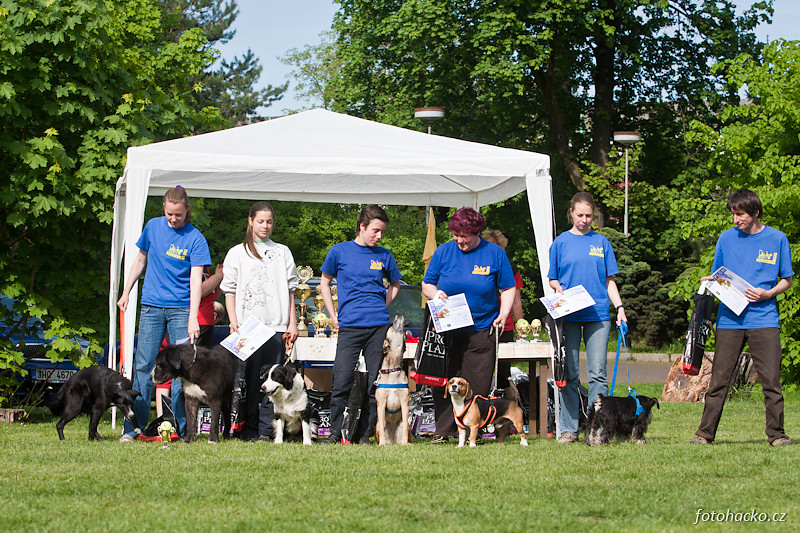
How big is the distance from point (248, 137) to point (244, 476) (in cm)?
397

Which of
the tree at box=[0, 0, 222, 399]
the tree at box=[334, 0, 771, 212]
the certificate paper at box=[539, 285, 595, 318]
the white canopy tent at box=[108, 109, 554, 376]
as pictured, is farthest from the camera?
the tree at box=[334, 0, 771, 212]

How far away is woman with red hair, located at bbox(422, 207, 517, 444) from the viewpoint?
6.93m

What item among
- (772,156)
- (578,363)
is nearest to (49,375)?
(578,363)

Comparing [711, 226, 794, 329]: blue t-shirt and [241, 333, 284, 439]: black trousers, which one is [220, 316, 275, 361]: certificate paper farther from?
[711, 226, 794, 329]: blue t-shirt

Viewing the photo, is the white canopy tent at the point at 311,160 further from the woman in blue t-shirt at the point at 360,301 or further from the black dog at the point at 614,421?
the black dog at the point at 614,421

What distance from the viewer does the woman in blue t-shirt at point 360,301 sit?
6.98 meters

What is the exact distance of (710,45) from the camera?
2353cm

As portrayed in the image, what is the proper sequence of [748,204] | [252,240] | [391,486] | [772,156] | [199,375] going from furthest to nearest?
[772,156] < [252,240] < [199,375] < [748,204] < [391,486]

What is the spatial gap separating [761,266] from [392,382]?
2727mm

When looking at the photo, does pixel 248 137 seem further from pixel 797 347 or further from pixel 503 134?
pixel 503 134

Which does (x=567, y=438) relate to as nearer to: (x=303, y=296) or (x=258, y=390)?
(x=258, y=390)

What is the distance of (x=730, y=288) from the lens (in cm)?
654

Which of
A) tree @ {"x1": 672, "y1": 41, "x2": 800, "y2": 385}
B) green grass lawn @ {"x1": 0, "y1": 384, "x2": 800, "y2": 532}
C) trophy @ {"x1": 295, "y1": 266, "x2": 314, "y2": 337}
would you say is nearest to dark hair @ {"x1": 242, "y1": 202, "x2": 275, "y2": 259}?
trophy @ {"x1": 295, "y1": 266, "x2": 314, "y2": 337}

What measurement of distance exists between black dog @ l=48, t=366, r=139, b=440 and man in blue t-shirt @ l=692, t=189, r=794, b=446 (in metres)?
4.20
